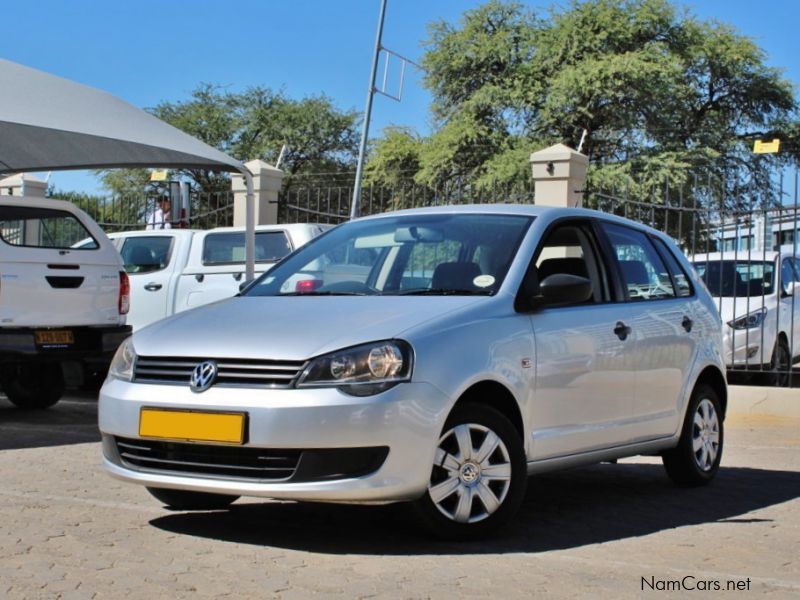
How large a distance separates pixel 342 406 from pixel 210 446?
63 cm

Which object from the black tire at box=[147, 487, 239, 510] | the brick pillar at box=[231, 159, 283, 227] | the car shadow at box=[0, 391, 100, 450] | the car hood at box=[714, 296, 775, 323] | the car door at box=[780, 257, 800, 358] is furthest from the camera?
the brick pillar at box=[231, 159, 283, 227]

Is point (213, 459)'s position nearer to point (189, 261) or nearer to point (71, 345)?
point (71, 345)

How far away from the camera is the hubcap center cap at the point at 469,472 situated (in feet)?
16.5

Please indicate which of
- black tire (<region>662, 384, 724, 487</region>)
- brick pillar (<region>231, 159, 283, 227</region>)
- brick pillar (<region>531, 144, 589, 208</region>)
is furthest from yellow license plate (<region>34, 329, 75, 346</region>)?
brick pillar (<region>231, 159, 283, 227</region>)

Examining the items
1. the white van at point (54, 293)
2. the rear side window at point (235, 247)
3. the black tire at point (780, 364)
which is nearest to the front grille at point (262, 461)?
the white van at point (54, 293)

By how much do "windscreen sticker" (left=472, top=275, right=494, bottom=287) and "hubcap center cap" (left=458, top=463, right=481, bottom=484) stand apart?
3.10ft

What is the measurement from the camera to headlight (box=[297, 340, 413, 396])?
4742 millimetres

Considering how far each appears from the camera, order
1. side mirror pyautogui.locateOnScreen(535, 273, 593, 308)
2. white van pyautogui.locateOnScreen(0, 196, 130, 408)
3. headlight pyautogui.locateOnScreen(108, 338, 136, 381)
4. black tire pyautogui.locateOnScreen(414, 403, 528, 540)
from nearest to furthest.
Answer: black tire pyautogui.locateOnScreen(414, 403, 528, 540), headlight pyautogui.locateOnScreen(108, 338, 136, 381), side mirror pyautogui.locateOnScreen(535, 273, 593, 308), white van pyautogui.locateOnScreen(0, 196, 130, 408)

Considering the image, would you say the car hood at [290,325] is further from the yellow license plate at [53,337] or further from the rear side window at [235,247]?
the rear side window at [235,247]

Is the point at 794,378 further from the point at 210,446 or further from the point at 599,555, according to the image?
the point at 210,446

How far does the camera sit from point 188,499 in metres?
5.82

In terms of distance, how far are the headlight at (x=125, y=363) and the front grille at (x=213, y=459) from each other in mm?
300

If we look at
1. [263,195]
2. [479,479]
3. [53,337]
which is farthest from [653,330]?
[263,195]

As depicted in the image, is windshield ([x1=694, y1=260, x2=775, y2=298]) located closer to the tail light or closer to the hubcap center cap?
the tail light
